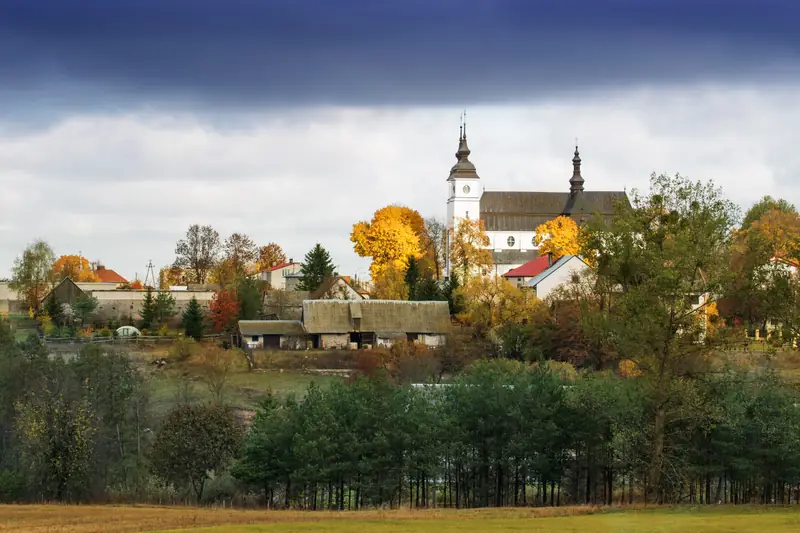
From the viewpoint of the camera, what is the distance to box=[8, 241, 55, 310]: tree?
4033 inches

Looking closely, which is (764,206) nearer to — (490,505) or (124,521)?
(490,505)

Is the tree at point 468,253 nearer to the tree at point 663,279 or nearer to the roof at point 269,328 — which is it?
the roof at point 269,328

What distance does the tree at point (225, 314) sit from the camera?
81.5 m

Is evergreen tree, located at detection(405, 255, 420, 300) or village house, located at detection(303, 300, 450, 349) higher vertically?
evergreen tree, located at detection(405, 255, 420, 300)

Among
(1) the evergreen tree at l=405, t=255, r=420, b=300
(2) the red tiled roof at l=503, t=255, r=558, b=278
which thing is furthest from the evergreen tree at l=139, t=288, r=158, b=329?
(2) the red tiled roof at l=503, t=255, r=558, b=278

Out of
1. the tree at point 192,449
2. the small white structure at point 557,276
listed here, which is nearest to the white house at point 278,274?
the small white structure at point 557,276

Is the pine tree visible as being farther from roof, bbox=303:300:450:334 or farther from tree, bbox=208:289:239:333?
roof, bbox=303:300:450:334

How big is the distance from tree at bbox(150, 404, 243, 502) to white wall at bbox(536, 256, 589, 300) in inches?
1597

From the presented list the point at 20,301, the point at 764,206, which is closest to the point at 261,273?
the point at 20,301

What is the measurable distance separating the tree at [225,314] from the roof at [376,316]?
20.7 ft

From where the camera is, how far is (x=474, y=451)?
4050 cm

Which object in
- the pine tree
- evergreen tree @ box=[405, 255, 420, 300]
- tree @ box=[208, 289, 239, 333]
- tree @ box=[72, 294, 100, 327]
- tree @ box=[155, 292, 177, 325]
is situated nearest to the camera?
the pine tree

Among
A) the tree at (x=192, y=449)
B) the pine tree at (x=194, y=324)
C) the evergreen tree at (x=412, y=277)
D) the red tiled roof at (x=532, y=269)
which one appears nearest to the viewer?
the tree at (x=192, y=449)

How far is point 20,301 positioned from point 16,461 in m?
60.2
